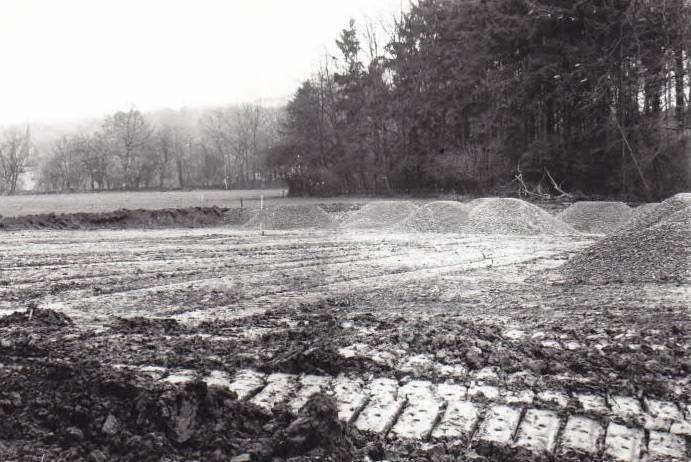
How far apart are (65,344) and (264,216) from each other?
15985mm

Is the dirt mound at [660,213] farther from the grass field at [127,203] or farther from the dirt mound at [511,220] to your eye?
the grass field at [127,203]

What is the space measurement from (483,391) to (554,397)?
0.39 meters

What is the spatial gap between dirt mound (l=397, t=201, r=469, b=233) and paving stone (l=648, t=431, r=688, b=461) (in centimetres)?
1351

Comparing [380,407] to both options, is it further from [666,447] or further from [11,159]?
[11,159]

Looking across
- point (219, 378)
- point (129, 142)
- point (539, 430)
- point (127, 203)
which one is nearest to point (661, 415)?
point (539, 430)

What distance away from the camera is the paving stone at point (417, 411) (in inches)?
117

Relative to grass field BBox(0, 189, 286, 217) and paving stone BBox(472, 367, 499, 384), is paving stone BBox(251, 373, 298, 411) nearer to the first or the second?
paving stone BBox(472, 367, 499, 384)

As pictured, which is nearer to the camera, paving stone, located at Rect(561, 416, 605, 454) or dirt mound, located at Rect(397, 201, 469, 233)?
paving stone, located at Rect(561, 416, 605, 454)

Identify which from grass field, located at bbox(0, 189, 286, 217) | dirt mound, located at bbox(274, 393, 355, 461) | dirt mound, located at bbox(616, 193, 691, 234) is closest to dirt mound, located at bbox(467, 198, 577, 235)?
dirt mound, located at bbox(616, 193, 691, 234)

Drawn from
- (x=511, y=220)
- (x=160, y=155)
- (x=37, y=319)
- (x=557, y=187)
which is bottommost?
(x=37, y=319)

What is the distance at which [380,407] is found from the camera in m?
3.29

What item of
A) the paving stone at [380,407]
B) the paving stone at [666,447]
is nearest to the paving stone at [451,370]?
the paving stone at [380,407]

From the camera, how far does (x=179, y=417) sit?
279cm

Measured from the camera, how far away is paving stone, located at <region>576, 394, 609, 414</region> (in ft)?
10.4
